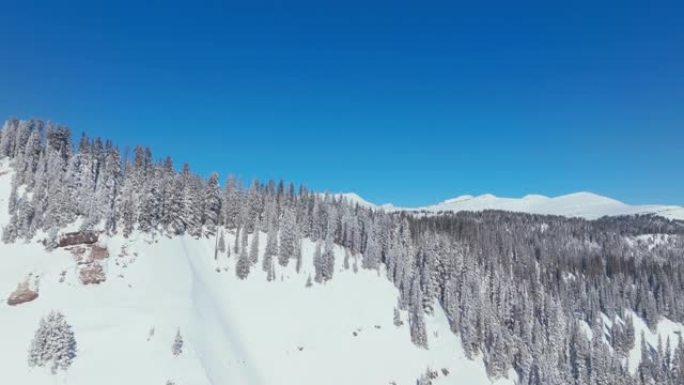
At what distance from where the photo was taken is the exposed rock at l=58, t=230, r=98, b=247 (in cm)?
7394

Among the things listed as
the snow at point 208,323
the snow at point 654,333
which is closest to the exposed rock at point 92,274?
the snow at point 208,323

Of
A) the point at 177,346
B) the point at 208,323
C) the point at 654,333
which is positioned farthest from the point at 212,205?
the point at 654,333

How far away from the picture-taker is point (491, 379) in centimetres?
8969

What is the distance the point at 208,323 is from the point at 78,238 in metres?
26.6

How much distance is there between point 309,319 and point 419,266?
35461 mm

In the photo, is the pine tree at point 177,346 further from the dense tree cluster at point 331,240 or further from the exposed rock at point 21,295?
the dense tree cluster at point 331,240

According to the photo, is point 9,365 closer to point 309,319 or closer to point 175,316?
point 175,316

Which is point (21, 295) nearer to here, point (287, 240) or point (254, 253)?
point (254, 253)

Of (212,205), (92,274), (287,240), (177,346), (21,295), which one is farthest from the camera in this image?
(212,205)

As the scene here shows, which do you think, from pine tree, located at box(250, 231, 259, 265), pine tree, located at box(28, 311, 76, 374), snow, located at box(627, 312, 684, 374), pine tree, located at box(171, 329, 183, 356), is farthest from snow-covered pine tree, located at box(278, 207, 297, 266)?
snow, located at box(627, 312, 684, 374)

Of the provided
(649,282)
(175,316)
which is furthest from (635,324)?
(175,316)

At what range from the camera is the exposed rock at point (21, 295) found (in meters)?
61.5

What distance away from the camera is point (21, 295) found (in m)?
62.2

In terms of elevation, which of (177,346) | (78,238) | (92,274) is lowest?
(177,346)
